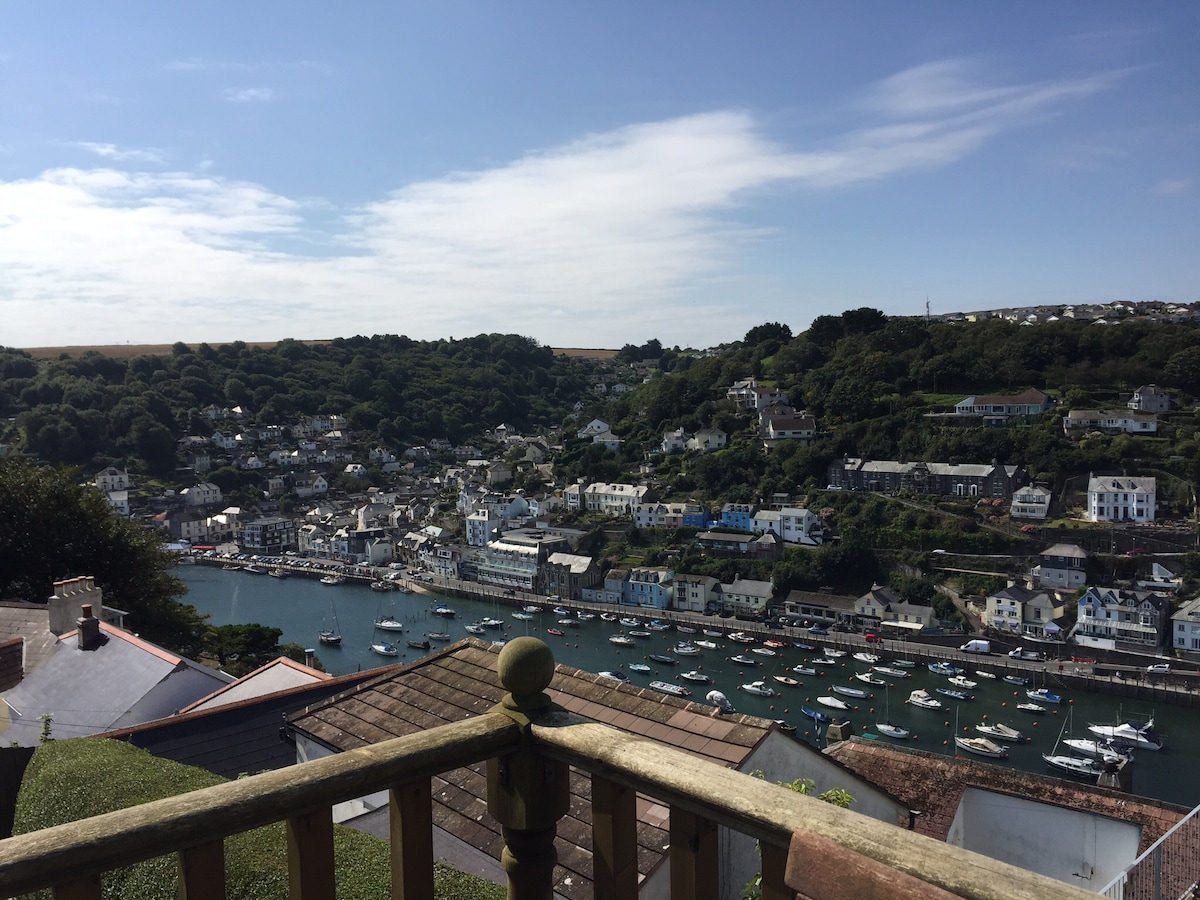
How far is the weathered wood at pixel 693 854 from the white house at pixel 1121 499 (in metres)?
30.1

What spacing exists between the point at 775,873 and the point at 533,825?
1.22 ft

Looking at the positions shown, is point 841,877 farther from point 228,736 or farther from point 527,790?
point 228,736

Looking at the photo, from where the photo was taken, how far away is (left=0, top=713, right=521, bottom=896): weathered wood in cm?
81

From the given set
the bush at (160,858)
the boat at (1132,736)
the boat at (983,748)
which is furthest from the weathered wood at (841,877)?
the boat at (1132,736)

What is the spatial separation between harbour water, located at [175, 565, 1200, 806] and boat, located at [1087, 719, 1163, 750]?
0.59 feet

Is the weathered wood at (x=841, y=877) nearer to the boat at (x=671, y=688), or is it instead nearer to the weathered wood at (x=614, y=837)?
the weathered wood at (x=614, y=837)

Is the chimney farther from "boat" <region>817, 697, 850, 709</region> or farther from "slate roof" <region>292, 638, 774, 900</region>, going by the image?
"boat" <region>817, 697, 850, 709</region>

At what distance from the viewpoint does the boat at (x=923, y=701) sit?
1898cm

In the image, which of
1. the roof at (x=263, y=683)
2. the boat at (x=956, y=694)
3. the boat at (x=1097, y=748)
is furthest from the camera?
the boat at (x=956, y=694)

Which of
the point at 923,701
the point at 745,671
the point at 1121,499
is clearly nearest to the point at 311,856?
the point at 923,701

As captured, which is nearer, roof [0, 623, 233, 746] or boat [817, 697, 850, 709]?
roof [0, 623, 233, 746]

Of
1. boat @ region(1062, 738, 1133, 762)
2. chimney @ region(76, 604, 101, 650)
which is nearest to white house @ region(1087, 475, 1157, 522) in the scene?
boat @ region(1062, 738, 1133, 762)

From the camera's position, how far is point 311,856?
Answer: 990mm

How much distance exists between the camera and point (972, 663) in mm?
Result: 21531
